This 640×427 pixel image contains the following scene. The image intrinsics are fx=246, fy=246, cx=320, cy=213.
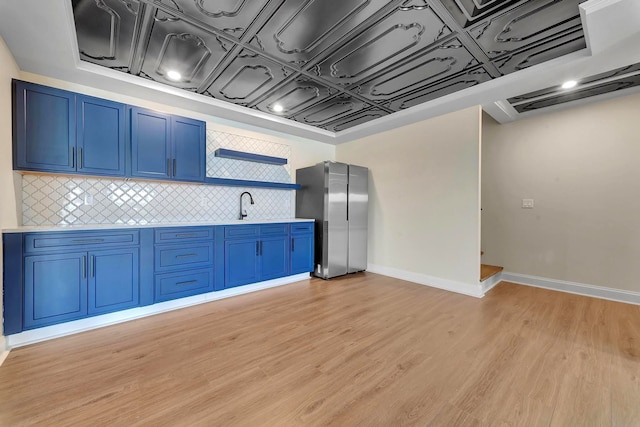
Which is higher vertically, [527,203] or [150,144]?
[150,144]

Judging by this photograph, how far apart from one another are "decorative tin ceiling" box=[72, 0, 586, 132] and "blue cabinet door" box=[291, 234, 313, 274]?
2097 mm

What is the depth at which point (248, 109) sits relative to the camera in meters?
3.57

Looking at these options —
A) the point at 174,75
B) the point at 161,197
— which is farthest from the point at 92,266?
the point at 174,75

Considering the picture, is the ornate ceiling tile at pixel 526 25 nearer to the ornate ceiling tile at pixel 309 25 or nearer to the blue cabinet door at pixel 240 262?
the ornate ceiling tile at pixel 309 25

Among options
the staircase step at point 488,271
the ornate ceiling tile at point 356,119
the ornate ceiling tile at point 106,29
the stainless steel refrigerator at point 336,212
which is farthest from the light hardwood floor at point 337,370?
the ornate ceiling tile at point 356,119

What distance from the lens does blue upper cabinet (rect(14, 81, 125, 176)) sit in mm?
2164

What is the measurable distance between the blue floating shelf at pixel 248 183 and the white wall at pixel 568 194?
11.2 feet

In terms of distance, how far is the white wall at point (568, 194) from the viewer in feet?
10.1

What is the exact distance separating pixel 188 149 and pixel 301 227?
1.88 meters

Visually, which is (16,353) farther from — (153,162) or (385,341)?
(385,341)

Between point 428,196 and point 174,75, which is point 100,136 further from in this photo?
point 428,196

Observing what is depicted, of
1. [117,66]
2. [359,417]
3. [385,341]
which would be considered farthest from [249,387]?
[117,66]

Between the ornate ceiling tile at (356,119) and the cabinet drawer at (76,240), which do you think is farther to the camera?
the ornate ceiling tile at (356,119)

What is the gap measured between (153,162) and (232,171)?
1104 mm
